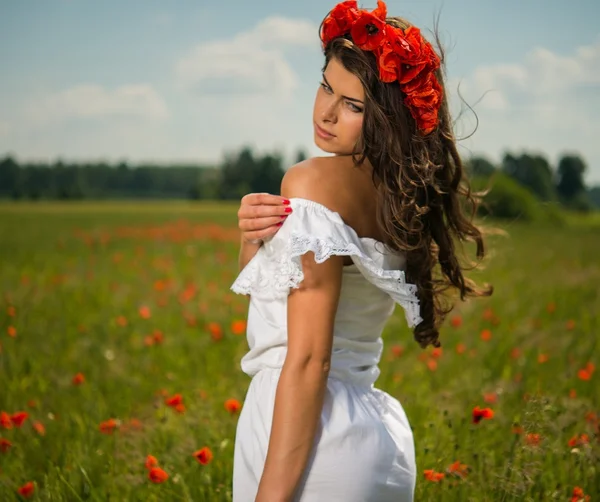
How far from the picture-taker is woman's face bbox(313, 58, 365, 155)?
1.93 m

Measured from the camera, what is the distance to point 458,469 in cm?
285

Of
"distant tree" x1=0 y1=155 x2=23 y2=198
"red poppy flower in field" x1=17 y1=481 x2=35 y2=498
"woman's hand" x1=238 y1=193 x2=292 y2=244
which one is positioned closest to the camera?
"woman's hand" x1=238 y1=193 x2=292 y2=244

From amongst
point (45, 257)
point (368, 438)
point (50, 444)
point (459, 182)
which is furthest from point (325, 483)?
point (45, 257)

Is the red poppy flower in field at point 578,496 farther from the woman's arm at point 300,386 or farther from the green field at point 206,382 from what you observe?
the woman's arm at point 300,386

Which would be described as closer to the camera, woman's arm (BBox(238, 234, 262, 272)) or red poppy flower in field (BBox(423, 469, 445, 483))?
woman's arm (BBox(238, 234, 262, 272))

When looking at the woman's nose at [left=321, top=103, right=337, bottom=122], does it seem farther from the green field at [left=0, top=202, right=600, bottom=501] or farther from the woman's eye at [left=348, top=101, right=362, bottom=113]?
the green field at [left=0, top=202, right=600, bottom=501]

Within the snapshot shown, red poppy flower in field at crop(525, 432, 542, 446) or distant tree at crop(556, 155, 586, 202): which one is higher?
red poppy flower in field at crop(525, 432, 542, 446)

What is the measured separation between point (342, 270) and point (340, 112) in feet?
1.39

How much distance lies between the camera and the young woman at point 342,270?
1.75 m

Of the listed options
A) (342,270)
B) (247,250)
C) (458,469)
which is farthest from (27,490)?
(342,270)

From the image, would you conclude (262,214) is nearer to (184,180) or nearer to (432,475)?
(432,475)

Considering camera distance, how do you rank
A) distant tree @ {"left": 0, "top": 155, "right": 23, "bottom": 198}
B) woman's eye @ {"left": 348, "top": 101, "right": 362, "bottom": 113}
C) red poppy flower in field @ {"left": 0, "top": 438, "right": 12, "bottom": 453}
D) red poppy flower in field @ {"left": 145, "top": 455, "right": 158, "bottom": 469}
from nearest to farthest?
woman's eye @ {"left": 348, "top": 101, "right": 362, "bottom": 113} < red poppy flower in field @ {"left": 145, "top": 455, "right": 158, "bottom": 469} < red poppy flower in field @ {"left": 0, "top": 438, "right": 12, "bottom": 453} < distant tree @ {"left": 0, "top": 155, "right": 23, "bottom": 198}

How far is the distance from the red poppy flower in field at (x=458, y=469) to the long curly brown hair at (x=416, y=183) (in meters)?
0.55

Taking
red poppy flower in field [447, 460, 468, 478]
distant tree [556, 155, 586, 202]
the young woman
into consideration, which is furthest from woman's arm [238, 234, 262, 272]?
distant tree [556, 155, 586, 202]
